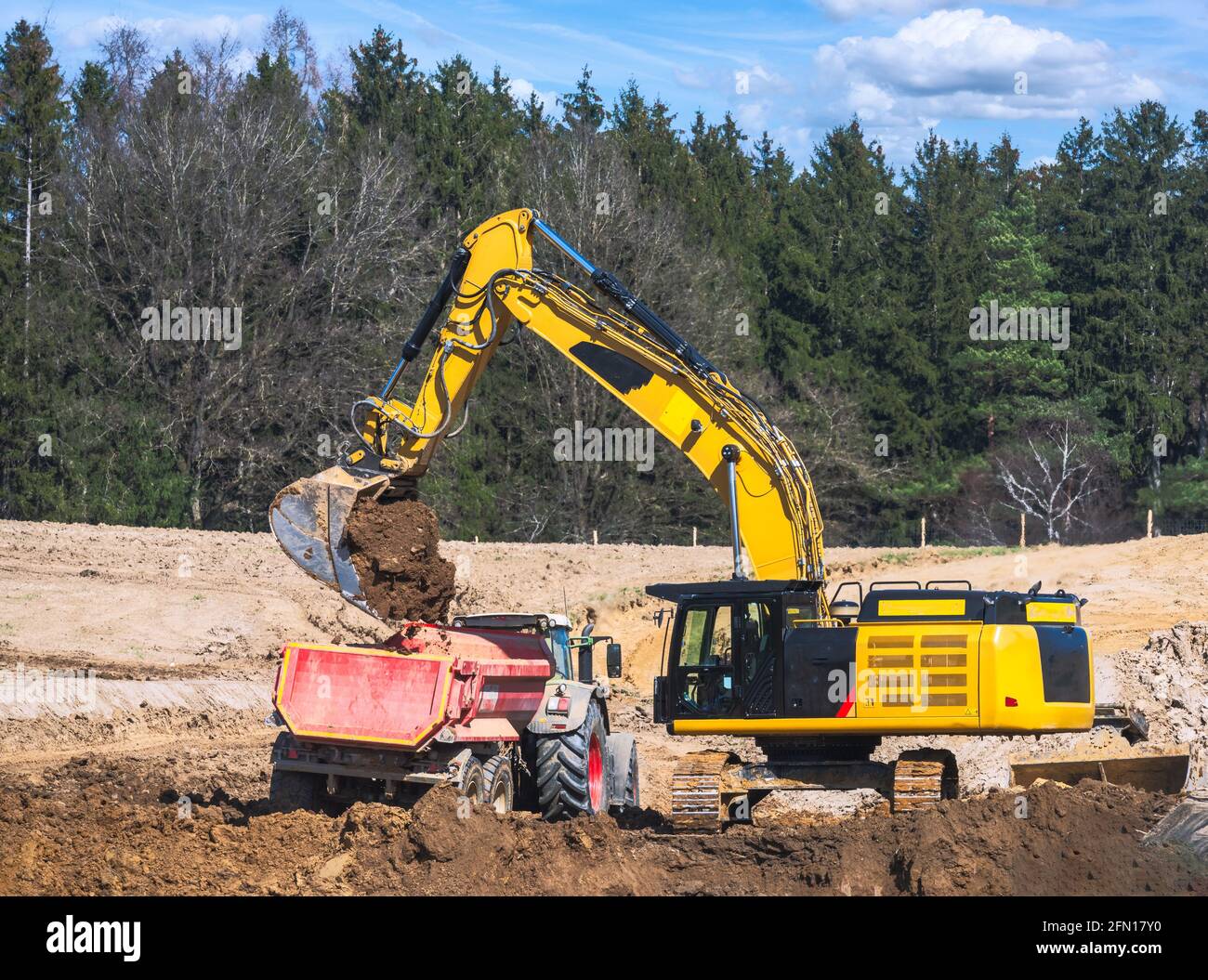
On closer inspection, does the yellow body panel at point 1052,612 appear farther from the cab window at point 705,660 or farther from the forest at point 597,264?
the forest at point 597,264

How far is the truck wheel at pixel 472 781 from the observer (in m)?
11.9

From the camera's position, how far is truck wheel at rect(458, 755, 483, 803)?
1192cm

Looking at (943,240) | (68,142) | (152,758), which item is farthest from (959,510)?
(152,758)

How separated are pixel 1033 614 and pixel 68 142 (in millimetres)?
37345

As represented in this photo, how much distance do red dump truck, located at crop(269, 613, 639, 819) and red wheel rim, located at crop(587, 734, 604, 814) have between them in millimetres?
26

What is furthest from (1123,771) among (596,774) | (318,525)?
(318,525)

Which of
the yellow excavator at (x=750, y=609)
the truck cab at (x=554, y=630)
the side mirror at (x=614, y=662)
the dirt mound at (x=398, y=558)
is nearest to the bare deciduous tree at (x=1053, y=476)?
the yellow excavator at (x=750, y=609)

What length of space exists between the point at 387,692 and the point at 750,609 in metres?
3.24

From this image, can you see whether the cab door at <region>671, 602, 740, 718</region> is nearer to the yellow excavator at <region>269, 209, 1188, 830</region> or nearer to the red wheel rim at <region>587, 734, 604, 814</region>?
the yellow excavator at <region>269, 209, 1188, 830</region>

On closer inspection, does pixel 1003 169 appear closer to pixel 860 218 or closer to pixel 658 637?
pixel 860 218

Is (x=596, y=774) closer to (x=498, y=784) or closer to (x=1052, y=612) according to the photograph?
(x=498, y=784)

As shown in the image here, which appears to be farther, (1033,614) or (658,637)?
(658,637)

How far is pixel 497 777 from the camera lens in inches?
494

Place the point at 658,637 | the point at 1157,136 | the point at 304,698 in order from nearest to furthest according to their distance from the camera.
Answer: the point at 304,698, the point at 658,637, the point at 1157,136
